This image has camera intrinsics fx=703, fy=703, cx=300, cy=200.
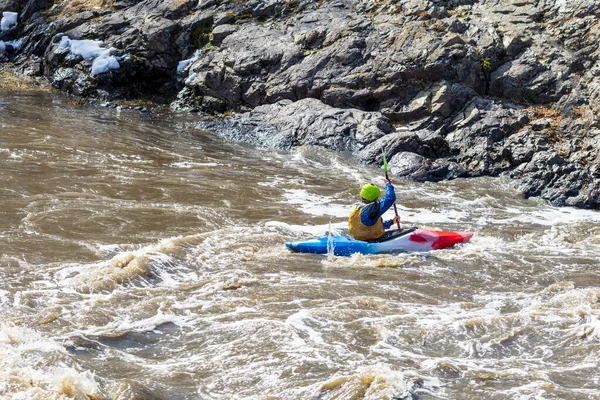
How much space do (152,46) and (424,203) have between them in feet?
42.1

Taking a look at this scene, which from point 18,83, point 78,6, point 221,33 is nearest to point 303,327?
point 221,33

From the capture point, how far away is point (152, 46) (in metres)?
22.6

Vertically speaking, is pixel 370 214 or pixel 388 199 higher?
pixel 388 199

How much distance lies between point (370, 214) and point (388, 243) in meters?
0.48

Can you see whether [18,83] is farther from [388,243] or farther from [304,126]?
[388,243]

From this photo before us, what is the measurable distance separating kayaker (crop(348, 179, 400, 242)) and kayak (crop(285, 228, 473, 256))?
0.14 m

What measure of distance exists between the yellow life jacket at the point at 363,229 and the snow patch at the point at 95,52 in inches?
574

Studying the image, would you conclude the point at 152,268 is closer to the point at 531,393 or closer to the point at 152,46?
the point at 531,393

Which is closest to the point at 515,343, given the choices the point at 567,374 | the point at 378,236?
the point at 567,374

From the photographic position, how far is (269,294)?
25.8 ft

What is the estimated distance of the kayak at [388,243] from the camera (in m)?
9.66

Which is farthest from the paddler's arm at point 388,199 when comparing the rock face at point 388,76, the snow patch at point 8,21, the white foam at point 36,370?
the snow patch at point 8,21

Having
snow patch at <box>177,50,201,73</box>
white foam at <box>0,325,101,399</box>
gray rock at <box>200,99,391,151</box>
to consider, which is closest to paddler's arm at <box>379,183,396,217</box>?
white foam at <box>0,325,101,399</box>

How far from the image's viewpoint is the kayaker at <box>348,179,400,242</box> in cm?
980
